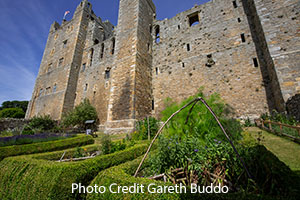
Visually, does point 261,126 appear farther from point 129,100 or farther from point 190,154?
point 129,100

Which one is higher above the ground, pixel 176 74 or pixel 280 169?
pixel 176 74

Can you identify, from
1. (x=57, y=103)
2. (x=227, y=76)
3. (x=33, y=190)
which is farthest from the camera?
(x=57, y=103)

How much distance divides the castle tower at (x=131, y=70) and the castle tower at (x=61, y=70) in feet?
29.1

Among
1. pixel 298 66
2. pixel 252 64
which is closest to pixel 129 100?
pixel 252 64

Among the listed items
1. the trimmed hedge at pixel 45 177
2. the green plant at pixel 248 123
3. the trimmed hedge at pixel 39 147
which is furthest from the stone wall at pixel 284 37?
the trimmed hedge at pixel 39 147

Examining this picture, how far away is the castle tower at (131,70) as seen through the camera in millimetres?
10578

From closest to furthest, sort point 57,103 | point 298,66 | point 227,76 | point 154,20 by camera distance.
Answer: point 298,66, point 227,76, point 154,20, point 57,103

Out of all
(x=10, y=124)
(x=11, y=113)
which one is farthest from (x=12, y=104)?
(x=10, y=124)

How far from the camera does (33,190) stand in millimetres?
2713

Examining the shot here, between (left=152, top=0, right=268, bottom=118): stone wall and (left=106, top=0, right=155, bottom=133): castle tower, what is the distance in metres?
1.41

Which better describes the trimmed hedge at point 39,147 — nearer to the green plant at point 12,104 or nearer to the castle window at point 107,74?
the castle window at point 107,74

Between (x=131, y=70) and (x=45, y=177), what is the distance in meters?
A: 9.65

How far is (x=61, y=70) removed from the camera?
61.6 ft

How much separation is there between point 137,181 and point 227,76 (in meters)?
11.2
